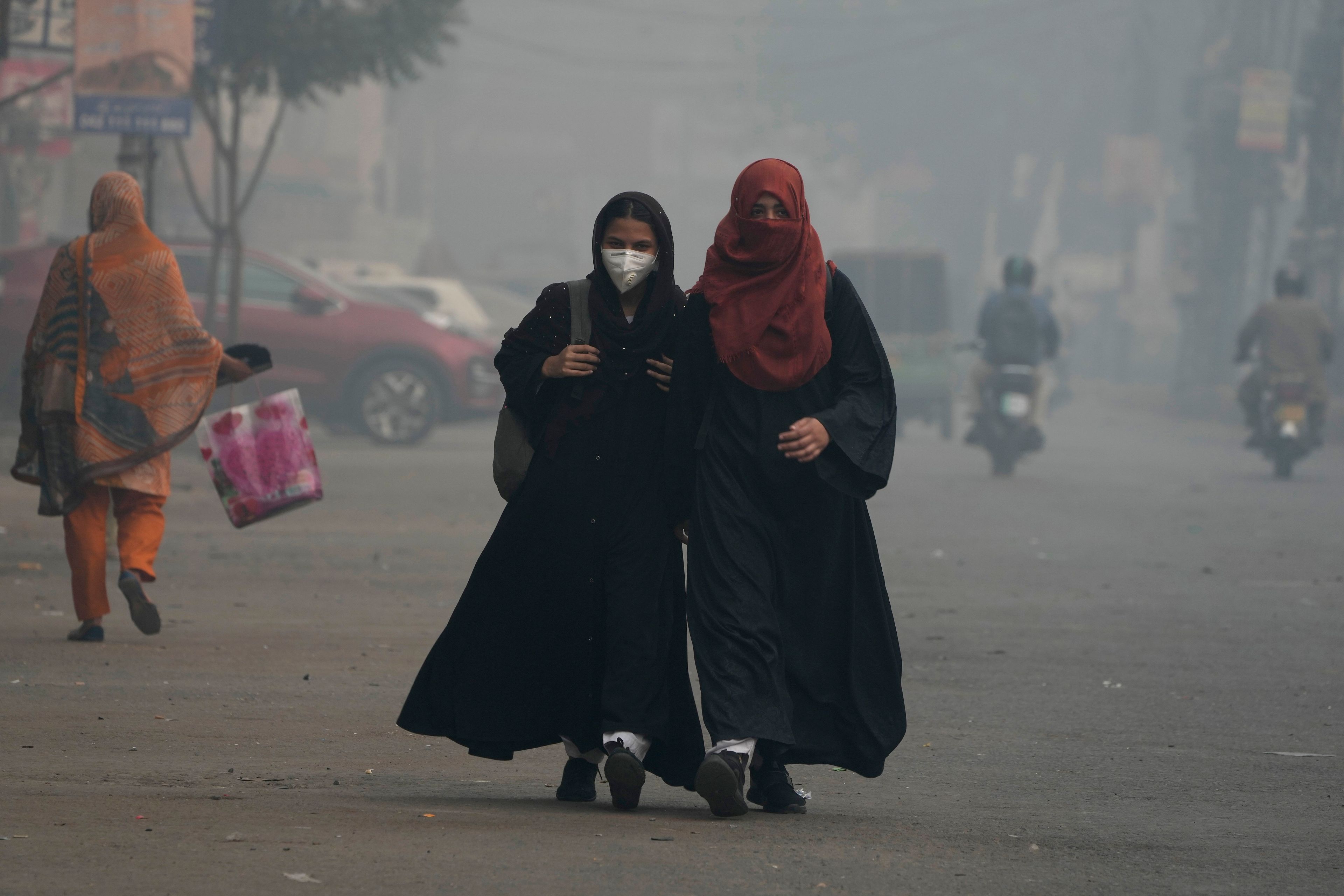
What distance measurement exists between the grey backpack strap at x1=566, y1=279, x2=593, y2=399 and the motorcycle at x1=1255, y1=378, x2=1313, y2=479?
13339mm

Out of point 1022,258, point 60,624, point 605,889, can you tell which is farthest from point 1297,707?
point 1022,258

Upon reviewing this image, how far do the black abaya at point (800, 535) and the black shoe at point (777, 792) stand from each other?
36 millimetres

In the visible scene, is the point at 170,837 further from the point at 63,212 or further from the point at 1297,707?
the point at 63,212

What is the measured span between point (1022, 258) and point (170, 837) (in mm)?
13472

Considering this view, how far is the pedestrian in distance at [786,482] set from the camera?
4.42 meters

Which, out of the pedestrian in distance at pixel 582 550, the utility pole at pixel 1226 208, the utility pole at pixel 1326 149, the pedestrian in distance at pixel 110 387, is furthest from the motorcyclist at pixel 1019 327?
the utility pole at pixel 1226 208

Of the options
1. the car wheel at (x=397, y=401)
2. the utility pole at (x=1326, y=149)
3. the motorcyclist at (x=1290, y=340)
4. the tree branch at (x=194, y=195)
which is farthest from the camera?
the utility pole at (x=1326, y=149)

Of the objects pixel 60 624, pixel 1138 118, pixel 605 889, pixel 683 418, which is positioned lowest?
pixel 60 624

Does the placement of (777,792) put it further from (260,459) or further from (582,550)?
(260,459)

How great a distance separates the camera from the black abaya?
4.43 meters

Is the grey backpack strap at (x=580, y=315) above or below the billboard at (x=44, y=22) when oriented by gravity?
below

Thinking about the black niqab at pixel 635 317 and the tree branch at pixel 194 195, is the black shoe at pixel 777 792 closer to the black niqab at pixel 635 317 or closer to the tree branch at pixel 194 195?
the black niqab at pixel 635 317

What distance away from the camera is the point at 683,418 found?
176 inches

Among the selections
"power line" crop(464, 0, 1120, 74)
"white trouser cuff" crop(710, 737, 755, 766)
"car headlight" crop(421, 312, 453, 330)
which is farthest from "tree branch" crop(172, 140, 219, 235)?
"power line" crop(464, 0, 1120, 74)
